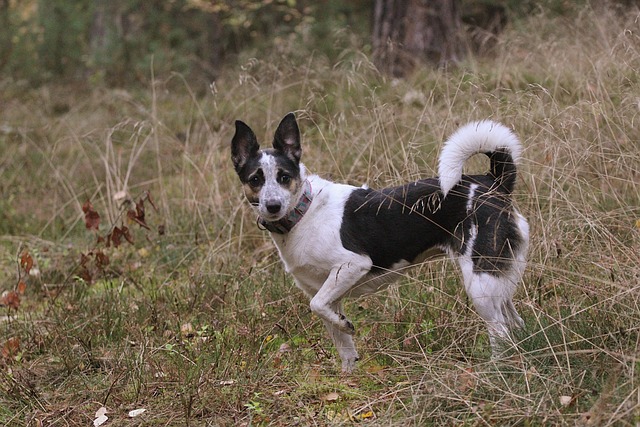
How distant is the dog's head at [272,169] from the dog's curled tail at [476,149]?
2.43 feet

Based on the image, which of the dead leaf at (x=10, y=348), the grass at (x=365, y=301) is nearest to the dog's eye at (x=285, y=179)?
the grass at (x=365, y=301)

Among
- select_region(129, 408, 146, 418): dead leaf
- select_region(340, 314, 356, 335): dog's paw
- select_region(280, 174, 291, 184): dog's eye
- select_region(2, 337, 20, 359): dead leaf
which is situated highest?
select_region(280, 174, 291, 184): dog's eye

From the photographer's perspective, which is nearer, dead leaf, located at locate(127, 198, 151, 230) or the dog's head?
the dog's head

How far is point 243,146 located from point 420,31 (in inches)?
175

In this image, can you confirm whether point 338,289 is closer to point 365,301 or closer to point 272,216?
point 272,216

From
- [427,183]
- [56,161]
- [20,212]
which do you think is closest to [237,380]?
[427,183]

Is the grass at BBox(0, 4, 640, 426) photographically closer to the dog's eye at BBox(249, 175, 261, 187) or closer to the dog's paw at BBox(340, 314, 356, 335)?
the dog's paw at BBox(340, 314, 356, 335)

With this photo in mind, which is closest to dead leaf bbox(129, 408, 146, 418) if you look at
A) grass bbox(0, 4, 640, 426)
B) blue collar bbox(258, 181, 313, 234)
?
grass bbox(0, 4, 640, 426)

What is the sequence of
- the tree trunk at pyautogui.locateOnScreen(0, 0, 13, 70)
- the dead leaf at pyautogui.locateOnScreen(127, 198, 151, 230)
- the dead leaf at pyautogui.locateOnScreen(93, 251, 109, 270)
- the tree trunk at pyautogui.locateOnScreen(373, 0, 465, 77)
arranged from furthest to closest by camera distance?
the tree trunk at pyautogui.locateOnScreen(0, 0, 13, 70), the tree trunk at pyautogui.locateOnScreen(373, 0, 465, 77), the dead leaf at pyautogui.locateOnScreen(93, 251, 109, 270), the dead leaf at pyautogui.locateOnScreen(127, 198, 151, 230)

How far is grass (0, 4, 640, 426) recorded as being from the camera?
3.13 metres

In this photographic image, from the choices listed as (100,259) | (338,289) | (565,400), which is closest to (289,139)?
(338,289)

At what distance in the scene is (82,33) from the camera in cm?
1403

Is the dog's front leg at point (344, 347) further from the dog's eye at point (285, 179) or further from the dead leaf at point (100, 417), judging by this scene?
the dead leaf at point (100, 417)

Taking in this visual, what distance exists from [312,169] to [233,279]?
3.52ft
